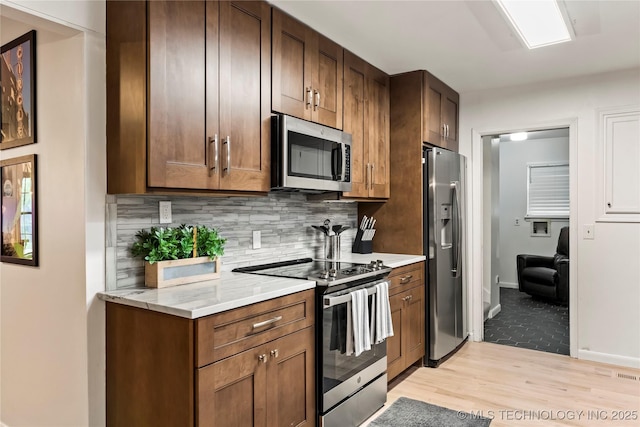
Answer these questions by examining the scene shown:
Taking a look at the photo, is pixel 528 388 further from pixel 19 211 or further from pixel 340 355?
pixel 19 211

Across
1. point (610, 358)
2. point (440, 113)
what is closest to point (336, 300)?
point (440, 113)

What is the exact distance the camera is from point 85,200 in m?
1.94

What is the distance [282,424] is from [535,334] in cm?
341

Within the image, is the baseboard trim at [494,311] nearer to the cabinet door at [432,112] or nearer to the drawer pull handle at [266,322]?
the cabinet door at [432,112]

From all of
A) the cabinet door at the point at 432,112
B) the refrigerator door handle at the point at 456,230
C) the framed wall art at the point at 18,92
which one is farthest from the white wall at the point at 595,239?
the framed wall art at the point at 18,92

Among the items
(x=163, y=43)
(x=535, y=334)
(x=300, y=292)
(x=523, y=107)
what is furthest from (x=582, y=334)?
(x=163, y=43)

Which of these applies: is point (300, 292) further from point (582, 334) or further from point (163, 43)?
point (582, 334)

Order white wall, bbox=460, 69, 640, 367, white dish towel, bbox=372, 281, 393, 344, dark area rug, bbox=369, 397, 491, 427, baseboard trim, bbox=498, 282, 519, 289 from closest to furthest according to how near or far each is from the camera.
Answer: dark area rug, bbox=369, 397, 491, 427, white dish towel, bbox=372, 281, 393, 344, white wall, bbox=460, 69, 640, 367, baseboard trim, bbox=498, 282, 519, 289

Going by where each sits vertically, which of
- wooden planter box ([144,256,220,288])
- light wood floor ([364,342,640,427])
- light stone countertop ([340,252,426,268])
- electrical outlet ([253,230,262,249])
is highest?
electrical outlet ([253,230,262,249])

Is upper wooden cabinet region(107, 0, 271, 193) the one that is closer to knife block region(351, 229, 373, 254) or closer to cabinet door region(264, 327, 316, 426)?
→ cabinet door region(264, 327, 316, 426)

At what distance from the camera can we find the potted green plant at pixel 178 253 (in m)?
2.10

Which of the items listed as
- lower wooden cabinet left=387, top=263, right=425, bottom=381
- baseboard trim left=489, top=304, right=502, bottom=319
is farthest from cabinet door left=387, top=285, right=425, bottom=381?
baseboard trim left=489, top=304, right=502, bottom=319

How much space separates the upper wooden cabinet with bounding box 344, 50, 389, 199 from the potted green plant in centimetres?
120

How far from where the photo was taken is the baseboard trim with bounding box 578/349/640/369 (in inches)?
141
